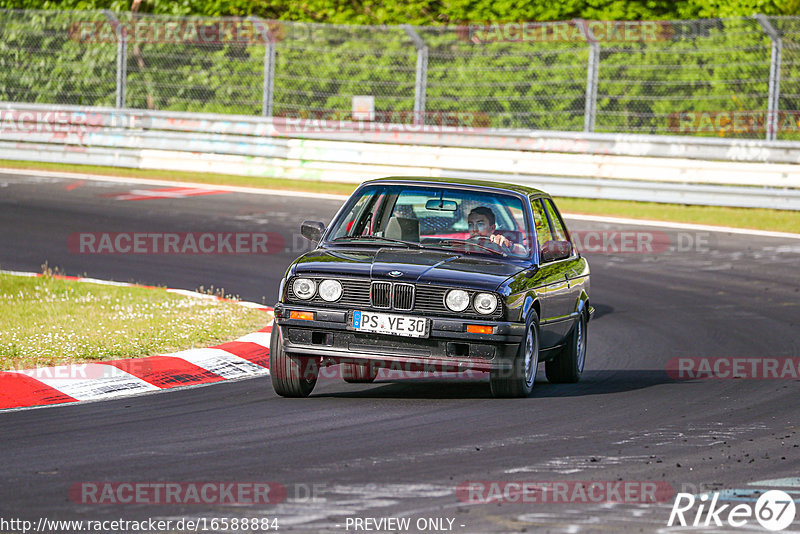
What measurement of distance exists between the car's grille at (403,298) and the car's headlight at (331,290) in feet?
0.17

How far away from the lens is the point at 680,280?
14906 mm

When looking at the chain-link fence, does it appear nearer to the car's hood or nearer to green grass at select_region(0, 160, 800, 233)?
green grass at select_region(0, 160, 800, 233)

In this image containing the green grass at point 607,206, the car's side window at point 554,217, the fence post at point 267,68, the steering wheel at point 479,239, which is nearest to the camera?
the steering wheel at point 479,239

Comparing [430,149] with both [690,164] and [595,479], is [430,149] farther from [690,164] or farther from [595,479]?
[595,479]

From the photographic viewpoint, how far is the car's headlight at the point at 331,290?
813 centimetres

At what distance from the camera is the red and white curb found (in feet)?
26.5

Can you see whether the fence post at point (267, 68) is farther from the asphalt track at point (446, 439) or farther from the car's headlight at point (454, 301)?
the car's headlight at point (454, 301)

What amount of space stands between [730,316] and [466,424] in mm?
5888

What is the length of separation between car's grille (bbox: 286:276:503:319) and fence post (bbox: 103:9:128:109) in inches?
661

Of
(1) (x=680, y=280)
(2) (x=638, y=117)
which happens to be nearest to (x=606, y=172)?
(2) (x=638, y=117)

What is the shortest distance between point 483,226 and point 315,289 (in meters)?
1.58

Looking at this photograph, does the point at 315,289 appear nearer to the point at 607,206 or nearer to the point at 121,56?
the point at 607,206

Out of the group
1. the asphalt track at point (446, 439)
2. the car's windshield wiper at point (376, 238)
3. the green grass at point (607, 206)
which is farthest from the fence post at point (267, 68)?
the car's windshield wiper at point (376, 238)

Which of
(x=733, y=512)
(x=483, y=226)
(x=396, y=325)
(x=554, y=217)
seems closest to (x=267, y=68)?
(x=554, y=217)
